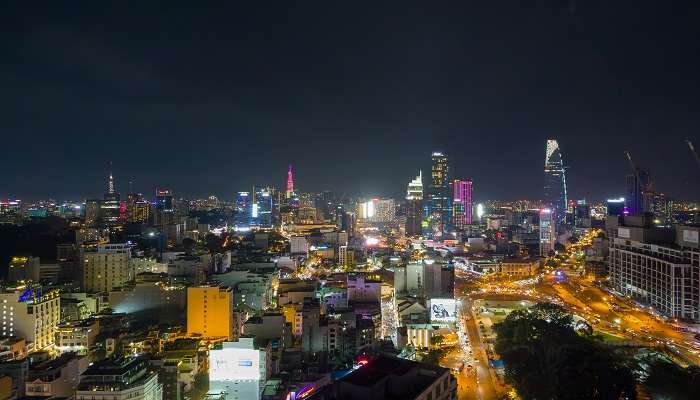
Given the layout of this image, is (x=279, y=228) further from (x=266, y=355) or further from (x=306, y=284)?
(x=266, y=355)

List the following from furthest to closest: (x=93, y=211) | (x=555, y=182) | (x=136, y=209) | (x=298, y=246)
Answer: (x=555, y=182), (x=136, y=209), (x=93, y=211), (x=298, y=246)

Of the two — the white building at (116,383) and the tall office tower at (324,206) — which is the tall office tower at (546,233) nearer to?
the tall office tower at (324,206)

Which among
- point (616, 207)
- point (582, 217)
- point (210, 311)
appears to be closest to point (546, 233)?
point (616, 207)

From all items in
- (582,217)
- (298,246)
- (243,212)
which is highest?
(243,212)

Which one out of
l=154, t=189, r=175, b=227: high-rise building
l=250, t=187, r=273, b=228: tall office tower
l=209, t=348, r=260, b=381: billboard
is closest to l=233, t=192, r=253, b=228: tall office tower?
l=250, t=187, r=273, b=228: tall office tower

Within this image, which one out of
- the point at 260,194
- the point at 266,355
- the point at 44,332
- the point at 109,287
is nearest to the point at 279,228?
the point at 260,194

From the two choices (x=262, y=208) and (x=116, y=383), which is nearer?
(x=116, y=383)

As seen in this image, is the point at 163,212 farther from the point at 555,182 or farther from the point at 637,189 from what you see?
the point at 555,182
